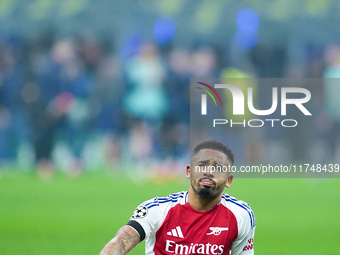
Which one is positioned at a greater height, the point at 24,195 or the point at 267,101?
the point at 267,101

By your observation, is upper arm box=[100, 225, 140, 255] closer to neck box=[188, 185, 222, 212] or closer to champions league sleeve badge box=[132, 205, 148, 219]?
champions league sleeve badge box=[132, 205, 148, 219]

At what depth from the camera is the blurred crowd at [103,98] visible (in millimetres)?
18203

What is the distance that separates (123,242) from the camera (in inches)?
217

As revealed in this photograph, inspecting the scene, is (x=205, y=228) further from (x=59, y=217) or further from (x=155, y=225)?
(x=59, y=217)

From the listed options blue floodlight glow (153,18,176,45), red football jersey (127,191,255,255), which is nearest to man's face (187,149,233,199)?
red football jersey (127,191,255,255)

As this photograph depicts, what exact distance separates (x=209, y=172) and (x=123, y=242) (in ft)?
2.27

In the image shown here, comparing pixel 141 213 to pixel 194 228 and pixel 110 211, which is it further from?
pixel 110 211

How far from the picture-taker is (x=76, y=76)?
1828 cm

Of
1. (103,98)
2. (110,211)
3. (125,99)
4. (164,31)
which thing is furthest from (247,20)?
(110,211)

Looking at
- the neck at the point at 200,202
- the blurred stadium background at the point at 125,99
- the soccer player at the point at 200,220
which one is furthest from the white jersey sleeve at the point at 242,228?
the blurred stadium background at the point at 125,99

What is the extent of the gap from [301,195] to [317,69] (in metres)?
5.06

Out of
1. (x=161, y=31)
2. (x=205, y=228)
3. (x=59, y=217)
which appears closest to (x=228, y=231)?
(x=205, y=228)

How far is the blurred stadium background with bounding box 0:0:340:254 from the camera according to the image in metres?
14.6

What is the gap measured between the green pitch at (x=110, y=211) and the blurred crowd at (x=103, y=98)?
0.90m
